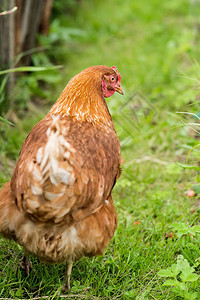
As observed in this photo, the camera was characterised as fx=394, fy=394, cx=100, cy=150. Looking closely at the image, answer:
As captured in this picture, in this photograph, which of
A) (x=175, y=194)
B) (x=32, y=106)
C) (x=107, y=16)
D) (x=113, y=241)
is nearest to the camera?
(x=113, y=241)

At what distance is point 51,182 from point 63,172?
3.0 inches

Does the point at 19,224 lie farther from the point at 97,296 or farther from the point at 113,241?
the point at 113,241

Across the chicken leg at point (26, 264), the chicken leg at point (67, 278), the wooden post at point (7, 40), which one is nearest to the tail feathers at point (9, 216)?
the chicken leg at point (26, 264)

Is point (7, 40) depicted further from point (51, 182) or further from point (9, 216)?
point (51, 182)

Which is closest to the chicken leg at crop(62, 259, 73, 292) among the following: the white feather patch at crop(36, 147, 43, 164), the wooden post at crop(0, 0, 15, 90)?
the white feather patch at crop(36, 147, 43, 164)

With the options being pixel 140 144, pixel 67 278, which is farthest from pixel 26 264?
pixel 140 144

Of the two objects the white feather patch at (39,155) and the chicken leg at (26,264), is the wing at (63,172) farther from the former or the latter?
the chicken leg at (26,264)

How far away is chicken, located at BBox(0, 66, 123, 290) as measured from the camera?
198cm

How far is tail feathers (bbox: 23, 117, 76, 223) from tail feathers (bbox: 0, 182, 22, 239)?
161 millimetres

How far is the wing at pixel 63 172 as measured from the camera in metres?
1.96

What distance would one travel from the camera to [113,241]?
2900mm

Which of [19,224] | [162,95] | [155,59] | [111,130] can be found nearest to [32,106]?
[162,95]

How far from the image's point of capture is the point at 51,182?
6.41 feet

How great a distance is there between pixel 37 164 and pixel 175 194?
5.75 ft
